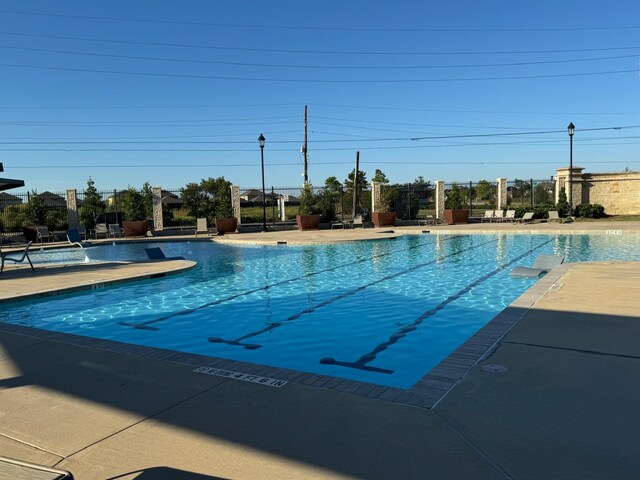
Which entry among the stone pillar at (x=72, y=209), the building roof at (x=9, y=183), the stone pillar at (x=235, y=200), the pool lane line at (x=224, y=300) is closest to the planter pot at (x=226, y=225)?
the stone pillar at (x=235, y=200)

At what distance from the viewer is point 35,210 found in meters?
23.7

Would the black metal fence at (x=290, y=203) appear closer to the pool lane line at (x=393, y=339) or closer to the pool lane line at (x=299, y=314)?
the pool lane line at (x=299, y=314)

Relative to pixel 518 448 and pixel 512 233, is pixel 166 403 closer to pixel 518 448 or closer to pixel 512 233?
pixel 518 448

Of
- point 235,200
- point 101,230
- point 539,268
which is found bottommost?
point 539,268

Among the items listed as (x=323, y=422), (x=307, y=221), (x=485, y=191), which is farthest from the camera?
(x=485, y=191)

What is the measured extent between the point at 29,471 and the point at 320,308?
6.26 m

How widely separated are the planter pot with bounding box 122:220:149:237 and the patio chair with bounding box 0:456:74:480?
74.5ft

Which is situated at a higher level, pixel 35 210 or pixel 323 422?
pixel 35 210

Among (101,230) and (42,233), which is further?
(101,230)

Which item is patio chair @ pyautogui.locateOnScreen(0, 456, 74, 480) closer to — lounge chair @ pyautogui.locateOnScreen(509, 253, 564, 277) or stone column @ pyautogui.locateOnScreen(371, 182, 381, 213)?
lounge chair @ pyautogui.locateOnScreen(509, 253, 564, 277)

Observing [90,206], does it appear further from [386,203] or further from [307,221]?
[386,203]

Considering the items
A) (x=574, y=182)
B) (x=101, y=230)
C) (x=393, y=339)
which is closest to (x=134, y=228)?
(x=101, y=230)

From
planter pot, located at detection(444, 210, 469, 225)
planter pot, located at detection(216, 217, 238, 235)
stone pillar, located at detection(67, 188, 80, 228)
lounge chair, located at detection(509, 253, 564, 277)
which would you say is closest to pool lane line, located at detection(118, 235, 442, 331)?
lounge chair, located at detection(509, 253, 564, 277)

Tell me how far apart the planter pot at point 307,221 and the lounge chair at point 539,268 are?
52.0ft
